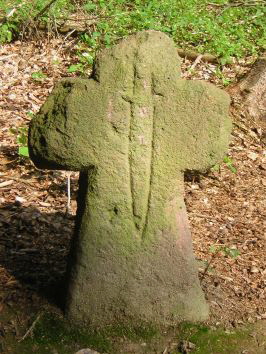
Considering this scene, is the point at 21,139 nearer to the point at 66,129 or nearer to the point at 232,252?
the point at 232,252

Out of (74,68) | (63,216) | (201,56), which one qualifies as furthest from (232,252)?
(201,56)

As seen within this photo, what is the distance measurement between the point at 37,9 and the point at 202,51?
7.65 feet

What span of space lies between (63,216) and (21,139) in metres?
1.02

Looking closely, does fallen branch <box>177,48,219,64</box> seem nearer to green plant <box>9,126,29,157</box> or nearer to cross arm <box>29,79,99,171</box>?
green plant <box>9,126,29,157</box>

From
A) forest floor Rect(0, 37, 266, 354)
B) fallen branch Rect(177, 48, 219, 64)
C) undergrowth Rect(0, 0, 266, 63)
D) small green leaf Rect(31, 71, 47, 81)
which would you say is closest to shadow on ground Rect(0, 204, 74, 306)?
forest floor Rect(0, 37, 266, 354)

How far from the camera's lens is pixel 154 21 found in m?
8.36

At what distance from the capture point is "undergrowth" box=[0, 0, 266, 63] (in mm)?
7961

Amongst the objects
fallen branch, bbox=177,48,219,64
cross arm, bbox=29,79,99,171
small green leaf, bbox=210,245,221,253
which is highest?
cross arm, bbox=29,79,99,171

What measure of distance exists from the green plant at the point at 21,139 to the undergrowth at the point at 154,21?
1.89m

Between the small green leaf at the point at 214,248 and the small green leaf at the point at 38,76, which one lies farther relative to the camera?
the small green leaf at the point at 38,76

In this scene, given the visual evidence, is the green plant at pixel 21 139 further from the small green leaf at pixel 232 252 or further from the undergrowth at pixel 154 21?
the small green leaf at pixel 232 252

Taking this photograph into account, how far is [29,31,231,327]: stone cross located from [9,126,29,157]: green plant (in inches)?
86.6

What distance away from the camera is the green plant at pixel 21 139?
5375 mm

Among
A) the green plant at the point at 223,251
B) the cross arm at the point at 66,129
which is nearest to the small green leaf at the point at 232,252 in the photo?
the green plant at the point at 223,251
